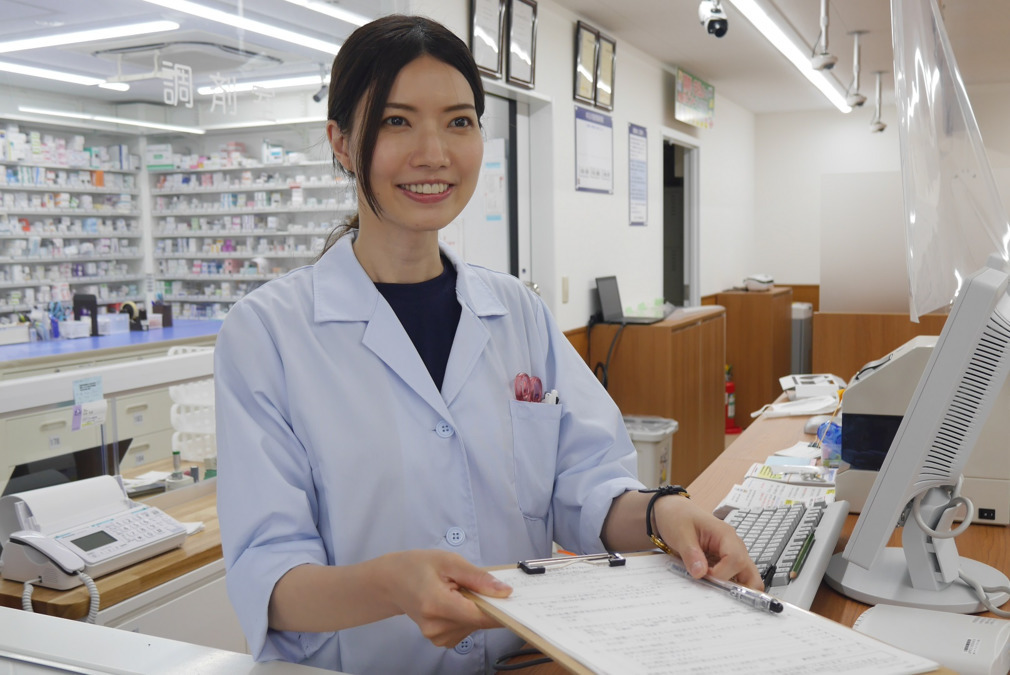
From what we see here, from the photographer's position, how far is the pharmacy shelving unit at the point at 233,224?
2.95 m

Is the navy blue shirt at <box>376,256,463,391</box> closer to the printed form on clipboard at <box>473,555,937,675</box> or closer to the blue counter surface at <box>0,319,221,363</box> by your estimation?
the printed form on clipboard at <box>473,555,937,675</box>

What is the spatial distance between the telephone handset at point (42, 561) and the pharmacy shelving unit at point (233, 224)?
3.75ft

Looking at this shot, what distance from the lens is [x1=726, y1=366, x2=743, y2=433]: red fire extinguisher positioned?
6.93 m

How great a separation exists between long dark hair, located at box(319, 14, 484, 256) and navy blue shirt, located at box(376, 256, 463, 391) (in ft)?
0.45

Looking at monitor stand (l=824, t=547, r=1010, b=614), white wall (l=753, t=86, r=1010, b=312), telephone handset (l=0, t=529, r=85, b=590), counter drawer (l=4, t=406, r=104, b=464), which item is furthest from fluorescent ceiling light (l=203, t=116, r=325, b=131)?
white wall (l=753, t=86, r=1010, b=312)

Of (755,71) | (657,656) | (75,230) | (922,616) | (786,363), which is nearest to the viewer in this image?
(657,656)

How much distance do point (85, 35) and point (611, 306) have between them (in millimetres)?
3215

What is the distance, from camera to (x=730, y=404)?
697cm

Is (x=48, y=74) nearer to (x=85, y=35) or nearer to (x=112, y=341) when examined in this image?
(x=85, y=35)

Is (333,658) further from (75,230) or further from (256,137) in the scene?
(256,137)

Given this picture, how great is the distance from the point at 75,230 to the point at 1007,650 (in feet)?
8.53

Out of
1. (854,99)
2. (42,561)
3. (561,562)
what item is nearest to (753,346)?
(854,99)

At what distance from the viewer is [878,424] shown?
1.81 m

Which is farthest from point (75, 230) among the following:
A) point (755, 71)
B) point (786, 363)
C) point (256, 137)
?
point (786, 363)
